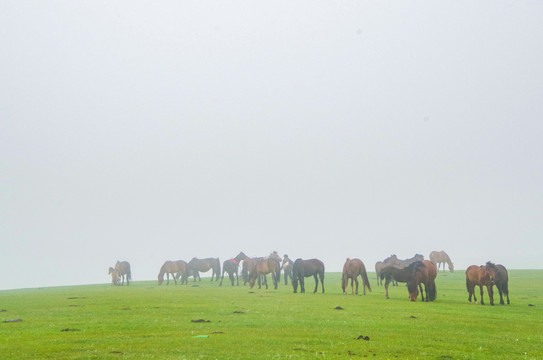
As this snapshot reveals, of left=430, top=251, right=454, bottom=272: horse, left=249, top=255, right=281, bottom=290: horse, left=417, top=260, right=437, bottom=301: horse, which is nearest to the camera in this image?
left=417, top=260, right=437, bottom=301: horse

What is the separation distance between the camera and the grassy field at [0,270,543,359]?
12922 millimetres

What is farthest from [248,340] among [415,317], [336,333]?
[415,317]

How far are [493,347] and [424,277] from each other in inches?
597

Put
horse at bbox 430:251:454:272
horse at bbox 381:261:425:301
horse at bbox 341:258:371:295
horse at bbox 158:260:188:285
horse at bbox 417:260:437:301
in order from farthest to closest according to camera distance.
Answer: horse at bbox 430:251:454:272 < horse at bbox 158:260:188:285 < horse at bbox 341:258:371:295 < horse at bbox 417:260:437:301 < horse at bbox 381:261:425:301

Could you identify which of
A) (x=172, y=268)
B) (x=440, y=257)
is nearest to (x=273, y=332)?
(x=172, y=268)

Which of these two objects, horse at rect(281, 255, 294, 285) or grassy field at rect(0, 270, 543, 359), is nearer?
grassy field at rect(0, 270, 543, 359)

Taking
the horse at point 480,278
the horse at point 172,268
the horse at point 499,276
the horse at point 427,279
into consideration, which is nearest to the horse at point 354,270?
the horse at point 427,279

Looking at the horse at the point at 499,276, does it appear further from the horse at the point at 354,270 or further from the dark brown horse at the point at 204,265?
the dark brown horse at the point at 204,265

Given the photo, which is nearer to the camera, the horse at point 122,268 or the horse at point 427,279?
the horse at point 427,279

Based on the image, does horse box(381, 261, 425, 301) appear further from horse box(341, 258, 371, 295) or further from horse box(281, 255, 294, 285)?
horse box(281, 255, 294, 285)

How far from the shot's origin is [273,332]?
16.1 m

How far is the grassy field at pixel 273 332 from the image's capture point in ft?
42.4

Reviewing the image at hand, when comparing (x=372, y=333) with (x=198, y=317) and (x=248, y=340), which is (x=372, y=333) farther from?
(x=198, y=317)

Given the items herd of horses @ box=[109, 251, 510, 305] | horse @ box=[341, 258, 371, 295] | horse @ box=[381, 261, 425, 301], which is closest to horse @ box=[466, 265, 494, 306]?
herd of horses @ box=[109, 251, 510, 305]
